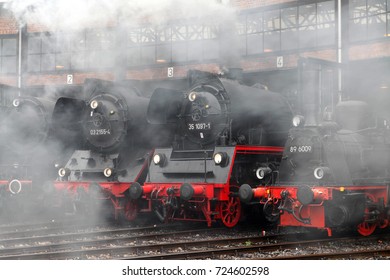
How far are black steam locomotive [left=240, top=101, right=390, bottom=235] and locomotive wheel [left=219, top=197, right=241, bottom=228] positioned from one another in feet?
2.93

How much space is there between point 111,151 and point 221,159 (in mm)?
2946

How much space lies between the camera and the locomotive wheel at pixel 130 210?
13.0m

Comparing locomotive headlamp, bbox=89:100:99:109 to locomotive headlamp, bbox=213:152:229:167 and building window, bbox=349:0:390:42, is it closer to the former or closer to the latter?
locomotive headlamp, bbox=213:152:229:167

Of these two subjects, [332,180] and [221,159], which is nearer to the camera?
[332,180]

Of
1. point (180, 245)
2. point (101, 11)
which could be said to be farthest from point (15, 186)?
point (180, 245)

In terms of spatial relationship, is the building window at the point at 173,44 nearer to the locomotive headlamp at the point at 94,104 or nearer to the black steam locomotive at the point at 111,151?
the black steam locomotive at the point at 111,151

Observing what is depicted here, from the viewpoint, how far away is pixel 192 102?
12.1m

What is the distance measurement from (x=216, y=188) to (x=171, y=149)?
5.29 ft

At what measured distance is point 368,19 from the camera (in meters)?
17.3

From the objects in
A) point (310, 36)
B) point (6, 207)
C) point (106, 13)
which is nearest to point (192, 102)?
point (106, 13)

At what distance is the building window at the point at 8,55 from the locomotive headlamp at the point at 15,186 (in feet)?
34.8

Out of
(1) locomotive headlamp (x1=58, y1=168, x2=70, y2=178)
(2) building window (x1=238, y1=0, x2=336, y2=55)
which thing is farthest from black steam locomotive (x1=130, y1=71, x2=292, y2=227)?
(2) building window (x1=238, y1=0, x2=336, y2=55)

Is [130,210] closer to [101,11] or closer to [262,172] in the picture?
[262,172]

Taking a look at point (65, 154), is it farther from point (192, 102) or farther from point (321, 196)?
point (321, 196)
